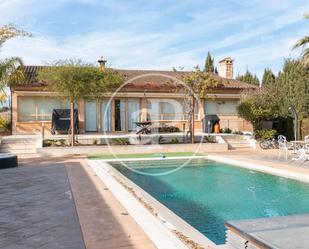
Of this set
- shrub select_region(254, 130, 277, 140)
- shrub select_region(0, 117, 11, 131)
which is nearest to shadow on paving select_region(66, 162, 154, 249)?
shrub select_region(254, 130, 277, 140)

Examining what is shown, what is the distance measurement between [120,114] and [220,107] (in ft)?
25.7

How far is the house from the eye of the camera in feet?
84.7

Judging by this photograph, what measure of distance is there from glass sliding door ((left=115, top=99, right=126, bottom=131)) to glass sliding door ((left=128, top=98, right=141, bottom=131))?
1.22 feet

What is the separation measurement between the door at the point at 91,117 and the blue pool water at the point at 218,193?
1163cm

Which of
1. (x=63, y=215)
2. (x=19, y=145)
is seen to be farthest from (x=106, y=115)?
(x=63, y=215)

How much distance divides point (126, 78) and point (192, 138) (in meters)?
10.6

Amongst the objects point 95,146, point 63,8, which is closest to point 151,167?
point 95,146

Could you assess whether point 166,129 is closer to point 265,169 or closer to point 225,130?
point 225,130

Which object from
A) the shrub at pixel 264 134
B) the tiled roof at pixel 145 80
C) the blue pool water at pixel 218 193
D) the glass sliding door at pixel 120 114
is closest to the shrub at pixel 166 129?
the glass sliding door at pixel 120 114

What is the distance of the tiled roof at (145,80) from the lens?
26714mm

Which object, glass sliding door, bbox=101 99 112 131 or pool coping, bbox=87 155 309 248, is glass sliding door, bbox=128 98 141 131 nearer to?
glass sliding door, bbox=101 99 112 131

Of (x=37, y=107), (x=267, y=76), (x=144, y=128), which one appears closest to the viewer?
(x=144, y=128)

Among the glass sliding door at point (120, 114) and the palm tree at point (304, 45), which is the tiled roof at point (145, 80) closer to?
the glass sliding door at point (120, 114)

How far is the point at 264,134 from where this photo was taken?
23453mm
